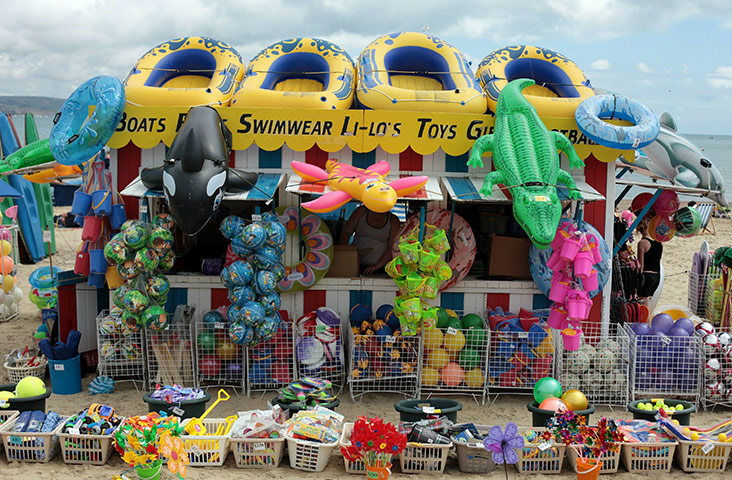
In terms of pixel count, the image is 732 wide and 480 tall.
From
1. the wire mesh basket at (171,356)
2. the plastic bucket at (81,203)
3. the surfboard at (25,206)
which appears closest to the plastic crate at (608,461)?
the wire mesh basket at (171,356)

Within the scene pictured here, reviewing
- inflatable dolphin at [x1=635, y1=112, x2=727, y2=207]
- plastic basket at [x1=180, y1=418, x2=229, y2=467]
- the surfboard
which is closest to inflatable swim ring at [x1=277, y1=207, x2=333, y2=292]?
plastic basket at [x1=180, y1=418, x2=229, y2=467]

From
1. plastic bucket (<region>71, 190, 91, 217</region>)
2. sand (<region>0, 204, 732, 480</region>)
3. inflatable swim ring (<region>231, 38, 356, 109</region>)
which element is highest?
inflatable swim ring (<region>231, 38, 356, 109</region>)

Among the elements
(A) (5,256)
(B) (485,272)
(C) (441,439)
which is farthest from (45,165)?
(C) (441,439)

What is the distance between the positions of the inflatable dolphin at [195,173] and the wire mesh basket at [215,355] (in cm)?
125

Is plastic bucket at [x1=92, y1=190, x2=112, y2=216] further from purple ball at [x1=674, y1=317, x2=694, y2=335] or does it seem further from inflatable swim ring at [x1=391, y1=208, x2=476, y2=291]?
purple ball at [x1=674, y1=317, x2=694, y2=335]

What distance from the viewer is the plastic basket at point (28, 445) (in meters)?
6.02

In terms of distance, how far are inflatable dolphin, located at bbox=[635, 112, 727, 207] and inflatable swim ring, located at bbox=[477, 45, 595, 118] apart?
1.29 meters

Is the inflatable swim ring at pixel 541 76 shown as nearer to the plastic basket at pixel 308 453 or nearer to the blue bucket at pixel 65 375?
the plastic basket at pixel 308 453

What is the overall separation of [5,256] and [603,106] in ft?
29.2

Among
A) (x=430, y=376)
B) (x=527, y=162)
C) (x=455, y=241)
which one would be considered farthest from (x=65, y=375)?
(x=527, y=162)

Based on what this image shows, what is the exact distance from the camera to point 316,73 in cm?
862

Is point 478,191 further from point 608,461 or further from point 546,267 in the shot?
point 608,461

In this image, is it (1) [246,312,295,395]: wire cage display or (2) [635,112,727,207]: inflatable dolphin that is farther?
(2) [635,112,727,207]: inflatable dolphin

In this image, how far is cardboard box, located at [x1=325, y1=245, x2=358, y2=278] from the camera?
8305 mm
